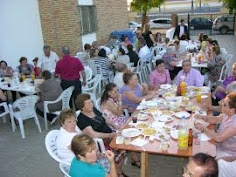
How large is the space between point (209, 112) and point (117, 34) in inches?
399

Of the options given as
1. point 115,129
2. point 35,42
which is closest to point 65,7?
point 35,42

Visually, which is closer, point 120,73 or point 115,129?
point 115,129

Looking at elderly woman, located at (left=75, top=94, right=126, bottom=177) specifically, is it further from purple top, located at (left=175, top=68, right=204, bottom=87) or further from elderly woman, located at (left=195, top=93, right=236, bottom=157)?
purple top, located at (left=175, top=68, right=204, bottom=87)

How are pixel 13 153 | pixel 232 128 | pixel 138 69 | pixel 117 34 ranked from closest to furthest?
pixel 232 128 → pixel 13 153 → pixel 138 69 → pixel 117 34

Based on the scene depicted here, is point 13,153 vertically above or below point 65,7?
below

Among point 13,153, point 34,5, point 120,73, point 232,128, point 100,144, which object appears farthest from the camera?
point 34,5

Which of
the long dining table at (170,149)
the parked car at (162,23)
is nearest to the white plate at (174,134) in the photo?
the long dining table at (170,149)

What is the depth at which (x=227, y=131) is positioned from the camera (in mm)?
2949

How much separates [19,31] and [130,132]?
7031 mm

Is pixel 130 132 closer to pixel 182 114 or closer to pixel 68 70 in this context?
pixel 182 114

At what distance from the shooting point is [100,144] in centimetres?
345

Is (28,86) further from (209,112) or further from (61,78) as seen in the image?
(209,112)

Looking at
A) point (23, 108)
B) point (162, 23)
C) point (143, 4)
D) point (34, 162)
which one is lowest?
point (34, 162)

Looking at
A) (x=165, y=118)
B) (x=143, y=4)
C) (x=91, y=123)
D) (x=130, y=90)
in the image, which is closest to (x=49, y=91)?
(x=130, y=90)
